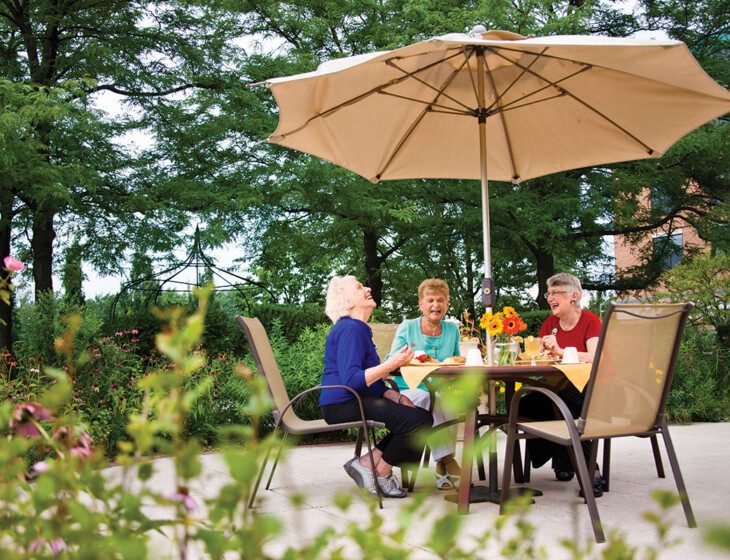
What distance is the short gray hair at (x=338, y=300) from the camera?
476cm

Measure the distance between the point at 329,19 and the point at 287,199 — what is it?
3501 mm

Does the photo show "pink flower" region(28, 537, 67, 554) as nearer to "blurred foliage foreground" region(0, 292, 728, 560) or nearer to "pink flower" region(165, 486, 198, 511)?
"blurred foliage foreground" region(0, 292, 728, 560)

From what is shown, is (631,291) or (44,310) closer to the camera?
(44,310)

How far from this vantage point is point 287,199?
11867mm

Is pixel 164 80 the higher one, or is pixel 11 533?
pixel 164 80

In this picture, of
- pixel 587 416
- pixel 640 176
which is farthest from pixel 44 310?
pixel 640 176

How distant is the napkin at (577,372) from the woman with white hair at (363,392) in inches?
30.8

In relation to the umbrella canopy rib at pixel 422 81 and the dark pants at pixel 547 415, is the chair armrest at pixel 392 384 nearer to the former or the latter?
the dark pants at pixel 547 415

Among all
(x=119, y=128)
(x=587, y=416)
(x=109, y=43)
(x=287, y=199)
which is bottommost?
(x=587, y=416)

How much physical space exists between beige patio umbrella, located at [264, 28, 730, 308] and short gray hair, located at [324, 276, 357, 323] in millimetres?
789

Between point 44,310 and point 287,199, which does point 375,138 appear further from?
point 287,199

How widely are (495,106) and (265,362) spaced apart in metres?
2.33

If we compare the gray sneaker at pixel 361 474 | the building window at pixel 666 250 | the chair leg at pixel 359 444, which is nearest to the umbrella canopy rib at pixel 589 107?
the chair leg at pixel 359 444

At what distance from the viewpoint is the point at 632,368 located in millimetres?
3920
